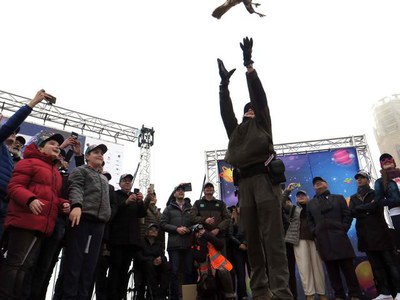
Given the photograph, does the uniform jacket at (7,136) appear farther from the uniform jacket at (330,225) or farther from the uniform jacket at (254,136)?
the uniform jacket at (330,225)

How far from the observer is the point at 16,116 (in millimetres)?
2678

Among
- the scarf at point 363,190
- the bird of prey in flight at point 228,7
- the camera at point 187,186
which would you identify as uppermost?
the bird of prey in flight at point 228,7

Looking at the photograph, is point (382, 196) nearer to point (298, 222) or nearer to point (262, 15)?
point (298, 222)

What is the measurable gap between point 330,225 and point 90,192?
3.28 m

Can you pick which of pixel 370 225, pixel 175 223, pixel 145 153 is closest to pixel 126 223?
pixel 175 223

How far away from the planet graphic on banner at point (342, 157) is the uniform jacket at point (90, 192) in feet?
23.4

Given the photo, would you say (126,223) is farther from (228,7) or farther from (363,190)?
(363,190)

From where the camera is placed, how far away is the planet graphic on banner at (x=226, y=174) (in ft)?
29.9

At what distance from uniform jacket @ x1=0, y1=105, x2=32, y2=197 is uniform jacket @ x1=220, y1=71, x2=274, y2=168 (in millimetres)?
1822

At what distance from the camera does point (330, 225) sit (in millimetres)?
4469

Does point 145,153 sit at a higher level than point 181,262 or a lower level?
higher

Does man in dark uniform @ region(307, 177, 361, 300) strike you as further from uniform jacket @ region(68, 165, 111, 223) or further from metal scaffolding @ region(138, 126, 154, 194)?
metal scaffolding @ region(138, 126, 154, 194)

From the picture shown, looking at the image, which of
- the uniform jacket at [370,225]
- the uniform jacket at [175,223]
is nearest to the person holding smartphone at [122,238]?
the uniform jacket at [175,223]

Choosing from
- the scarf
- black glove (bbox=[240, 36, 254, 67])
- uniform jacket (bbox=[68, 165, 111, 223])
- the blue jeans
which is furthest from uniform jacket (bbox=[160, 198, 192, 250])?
black glove (bbox=[240, 36, 254, 67])
